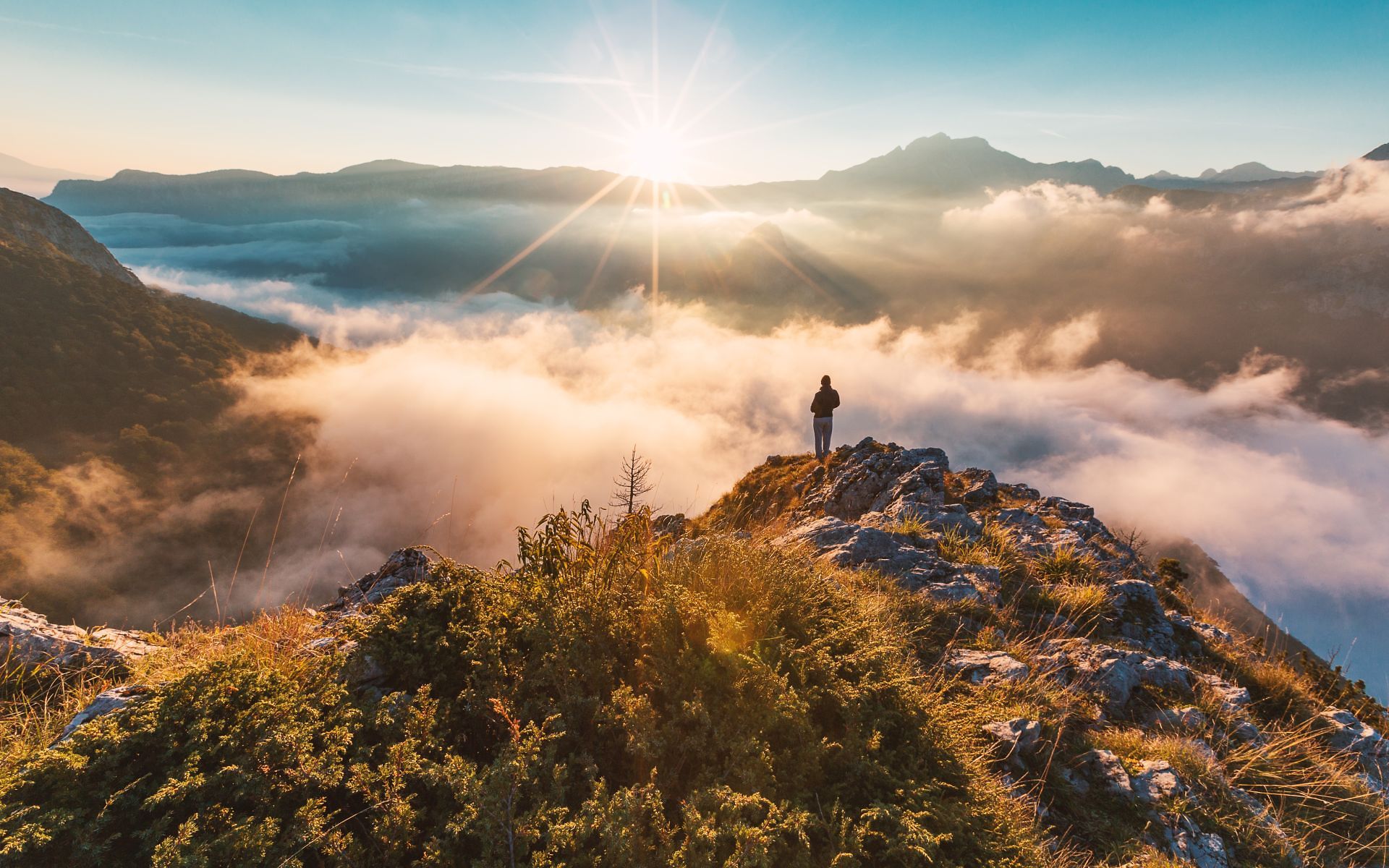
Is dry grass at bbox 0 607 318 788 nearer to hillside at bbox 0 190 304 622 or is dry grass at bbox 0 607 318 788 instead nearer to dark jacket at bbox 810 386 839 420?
dark jacket at bbox 810 386 839 420

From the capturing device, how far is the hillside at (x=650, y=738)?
221 cm

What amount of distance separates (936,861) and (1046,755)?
2516mm

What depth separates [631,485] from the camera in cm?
481

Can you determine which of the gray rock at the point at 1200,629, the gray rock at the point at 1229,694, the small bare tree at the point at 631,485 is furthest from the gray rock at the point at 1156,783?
the small bare tree at the point at 631,485

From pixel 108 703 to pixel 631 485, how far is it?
128 inches

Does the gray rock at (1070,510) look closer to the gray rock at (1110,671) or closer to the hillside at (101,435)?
the gray rock at (1110,671)

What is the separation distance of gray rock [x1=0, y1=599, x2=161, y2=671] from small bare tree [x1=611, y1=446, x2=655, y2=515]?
3.44 meters

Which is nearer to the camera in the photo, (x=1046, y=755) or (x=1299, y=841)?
(x=1299, y=841)

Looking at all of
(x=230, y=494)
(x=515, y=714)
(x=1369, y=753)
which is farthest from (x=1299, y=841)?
(x=230, y=494)

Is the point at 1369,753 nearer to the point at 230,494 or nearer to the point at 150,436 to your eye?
the point at 230,494

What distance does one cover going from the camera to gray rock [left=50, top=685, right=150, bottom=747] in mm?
2675

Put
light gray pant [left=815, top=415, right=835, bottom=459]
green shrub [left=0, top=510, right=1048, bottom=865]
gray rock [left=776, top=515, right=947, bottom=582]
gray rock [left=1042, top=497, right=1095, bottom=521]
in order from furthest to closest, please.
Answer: light gray pant [left=815, top=415, right=835, bottom=459] < gray rock [left=1042, top=497, right=1095, bottom=521] < gray rock [left=776, top=515, right=947, bottom=582] < green shrub [left=0, top=510, right=1048, bottom=865]

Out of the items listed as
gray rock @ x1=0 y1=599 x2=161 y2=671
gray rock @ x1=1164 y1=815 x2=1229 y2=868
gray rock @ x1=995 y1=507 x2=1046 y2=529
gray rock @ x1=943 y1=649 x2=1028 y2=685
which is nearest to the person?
gray rock @ x1=995 y1=507 x2=1046 y2=529

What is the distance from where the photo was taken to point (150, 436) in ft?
379
